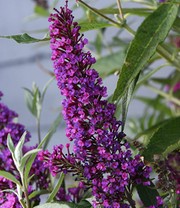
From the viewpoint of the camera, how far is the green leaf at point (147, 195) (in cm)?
57

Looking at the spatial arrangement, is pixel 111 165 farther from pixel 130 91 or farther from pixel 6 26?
pixel 6 26

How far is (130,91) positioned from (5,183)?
19 centimetres

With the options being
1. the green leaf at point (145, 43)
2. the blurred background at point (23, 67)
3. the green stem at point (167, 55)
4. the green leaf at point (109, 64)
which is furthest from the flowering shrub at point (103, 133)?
the blurred background at point (23, 67)

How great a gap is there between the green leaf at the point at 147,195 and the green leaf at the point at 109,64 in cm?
47

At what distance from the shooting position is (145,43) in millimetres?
547

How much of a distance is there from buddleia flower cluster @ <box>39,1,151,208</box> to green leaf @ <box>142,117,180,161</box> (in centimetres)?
2

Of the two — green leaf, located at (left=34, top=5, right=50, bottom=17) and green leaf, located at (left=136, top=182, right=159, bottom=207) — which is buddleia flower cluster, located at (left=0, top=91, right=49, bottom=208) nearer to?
green leaf, located at (left=136, top=182, right=159, bottom=207)

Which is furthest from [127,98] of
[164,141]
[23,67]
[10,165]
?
[23,67]

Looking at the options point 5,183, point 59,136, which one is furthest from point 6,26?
point 5,183

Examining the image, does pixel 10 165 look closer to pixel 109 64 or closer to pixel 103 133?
pixel 103 133

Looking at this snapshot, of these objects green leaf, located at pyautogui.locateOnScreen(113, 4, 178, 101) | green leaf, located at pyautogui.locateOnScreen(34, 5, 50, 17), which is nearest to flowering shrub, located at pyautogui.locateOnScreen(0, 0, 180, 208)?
green leaf, located at pyautogui.locateOnScreen(113, 4, 178, 101)

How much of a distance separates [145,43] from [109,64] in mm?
496

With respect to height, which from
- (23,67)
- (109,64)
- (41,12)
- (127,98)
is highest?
(23,67)

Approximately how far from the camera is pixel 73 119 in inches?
20.5
